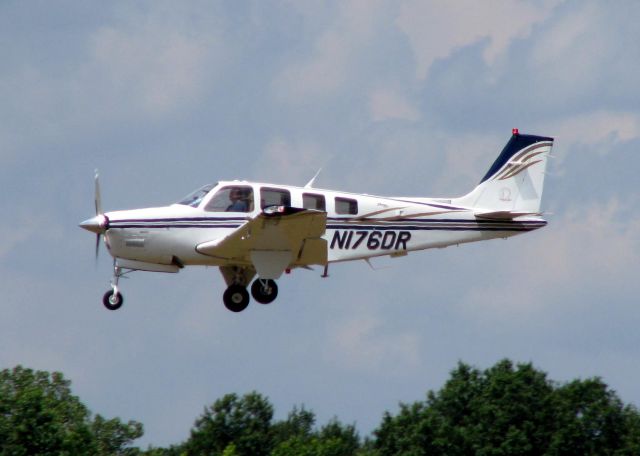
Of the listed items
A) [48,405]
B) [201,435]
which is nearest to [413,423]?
[201,435]

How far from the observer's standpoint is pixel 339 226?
3181 cm

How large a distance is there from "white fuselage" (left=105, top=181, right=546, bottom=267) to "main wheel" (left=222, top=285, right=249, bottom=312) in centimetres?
111

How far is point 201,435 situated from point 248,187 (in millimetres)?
25537

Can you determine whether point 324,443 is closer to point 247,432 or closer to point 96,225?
point 247,432

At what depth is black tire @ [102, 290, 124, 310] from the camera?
31.2m

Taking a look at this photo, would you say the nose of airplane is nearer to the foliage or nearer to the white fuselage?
the white fuselage

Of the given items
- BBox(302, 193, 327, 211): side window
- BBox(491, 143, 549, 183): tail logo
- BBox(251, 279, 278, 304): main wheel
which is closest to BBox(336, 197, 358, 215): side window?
BBox(302, 193, 327, 211): side window

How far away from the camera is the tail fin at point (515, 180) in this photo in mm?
33656

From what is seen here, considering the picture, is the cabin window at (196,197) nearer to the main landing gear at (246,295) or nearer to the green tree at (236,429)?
the main landing gear at (246,295)

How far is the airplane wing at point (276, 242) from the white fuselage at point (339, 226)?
0.35m

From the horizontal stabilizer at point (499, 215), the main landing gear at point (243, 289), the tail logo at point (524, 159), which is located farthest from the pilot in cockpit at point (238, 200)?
the tail logo at point (524, 159)

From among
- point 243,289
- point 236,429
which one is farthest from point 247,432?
point 243,289

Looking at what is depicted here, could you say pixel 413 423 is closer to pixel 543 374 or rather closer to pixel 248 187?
pixel 543 374

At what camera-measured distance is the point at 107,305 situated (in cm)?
3122
